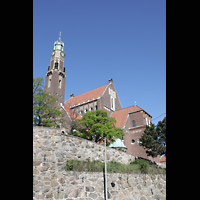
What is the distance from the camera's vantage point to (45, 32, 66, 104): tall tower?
47.4 metres

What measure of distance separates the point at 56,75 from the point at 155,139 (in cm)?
3231

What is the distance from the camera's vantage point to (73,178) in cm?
1355

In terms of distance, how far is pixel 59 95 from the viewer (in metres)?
47.6

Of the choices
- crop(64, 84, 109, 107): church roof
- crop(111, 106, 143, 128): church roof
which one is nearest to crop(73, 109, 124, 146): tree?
crop(111, 106, 143, 128): church roof

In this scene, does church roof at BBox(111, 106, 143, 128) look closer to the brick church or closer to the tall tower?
the brick church

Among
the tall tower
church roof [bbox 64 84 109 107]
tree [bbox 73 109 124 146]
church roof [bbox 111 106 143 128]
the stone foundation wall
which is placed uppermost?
the tall tower

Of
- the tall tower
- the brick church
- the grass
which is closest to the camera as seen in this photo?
the grass

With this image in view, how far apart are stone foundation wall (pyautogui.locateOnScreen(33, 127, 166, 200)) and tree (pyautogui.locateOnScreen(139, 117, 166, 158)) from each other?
649 centimetres

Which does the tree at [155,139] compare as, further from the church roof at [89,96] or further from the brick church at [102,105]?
Answer: the church roof at [89,96]

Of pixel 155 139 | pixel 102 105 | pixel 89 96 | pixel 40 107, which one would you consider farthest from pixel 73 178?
pixel 89 96

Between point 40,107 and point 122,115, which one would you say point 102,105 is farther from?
point 40,107

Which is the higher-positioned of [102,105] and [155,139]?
[102,105]
